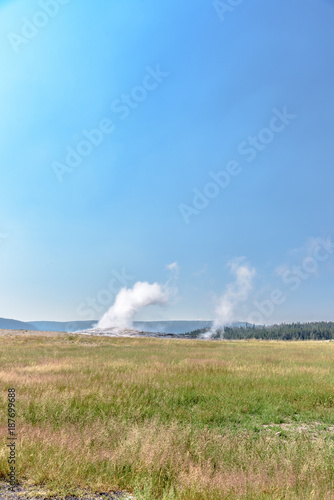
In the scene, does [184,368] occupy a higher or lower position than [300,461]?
lower

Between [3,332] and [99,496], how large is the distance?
5752cm

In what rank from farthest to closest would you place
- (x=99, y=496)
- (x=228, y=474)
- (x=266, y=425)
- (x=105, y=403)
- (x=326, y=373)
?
(x=326, y=373), (x=105, y=403), (x=266, y=425), (x=228, y=474), (x=99, y=496)

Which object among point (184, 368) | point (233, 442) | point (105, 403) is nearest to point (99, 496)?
point (233, 442)

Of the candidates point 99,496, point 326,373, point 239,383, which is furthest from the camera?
point 326,373

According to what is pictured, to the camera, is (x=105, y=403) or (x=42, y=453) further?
(x=105, y=403)

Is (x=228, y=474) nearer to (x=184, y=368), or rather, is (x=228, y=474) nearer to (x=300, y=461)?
(x=300, y=461)

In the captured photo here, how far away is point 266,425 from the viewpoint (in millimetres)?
7992

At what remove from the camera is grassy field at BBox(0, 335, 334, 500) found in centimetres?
413

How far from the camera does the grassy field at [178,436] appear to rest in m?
4.13

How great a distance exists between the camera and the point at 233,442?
19.7ft

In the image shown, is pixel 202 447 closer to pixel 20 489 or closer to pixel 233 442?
pixel 233 442

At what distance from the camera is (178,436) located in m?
5.85

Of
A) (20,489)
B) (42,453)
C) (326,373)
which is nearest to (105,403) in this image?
(42,453)

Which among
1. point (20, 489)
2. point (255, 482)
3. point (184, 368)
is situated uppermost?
point (255, 482)
